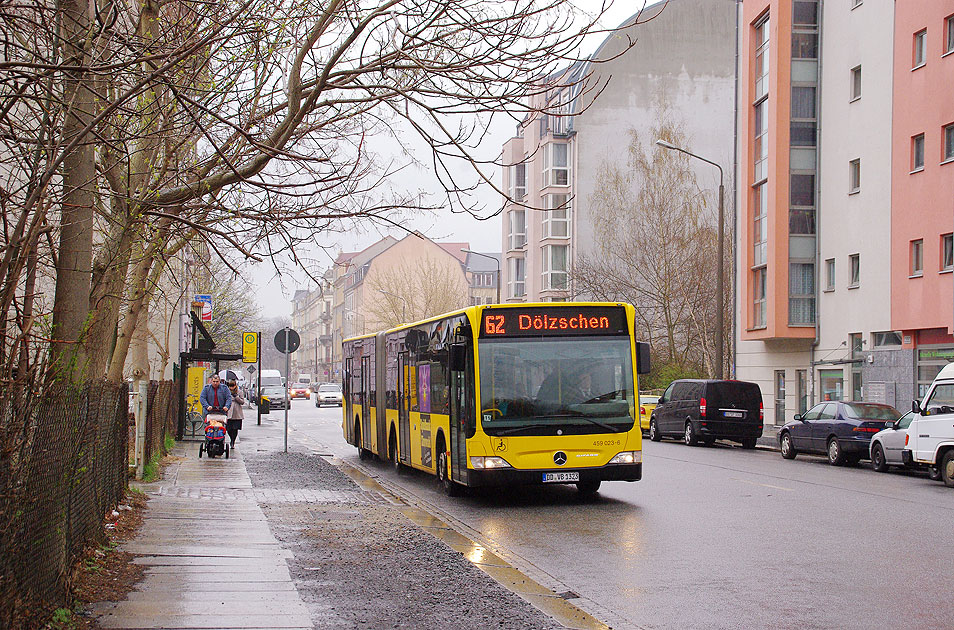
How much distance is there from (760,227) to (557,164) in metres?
28.7

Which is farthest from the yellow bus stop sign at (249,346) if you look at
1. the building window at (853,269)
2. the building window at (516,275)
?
the building window at (516,275)

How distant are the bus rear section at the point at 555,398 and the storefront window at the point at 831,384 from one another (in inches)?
887

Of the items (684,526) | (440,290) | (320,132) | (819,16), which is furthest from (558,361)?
(440,290)

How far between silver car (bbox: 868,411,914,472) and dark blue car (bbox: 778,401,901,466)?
1235 millimetres

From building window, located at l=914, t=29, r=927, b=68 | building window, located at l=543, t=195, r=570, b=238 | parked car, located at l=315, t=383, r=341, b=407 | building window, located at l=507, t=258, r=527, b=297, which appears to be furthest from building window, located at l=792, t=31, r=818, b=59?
building window, located at l=507, t=258, r=527, b=297

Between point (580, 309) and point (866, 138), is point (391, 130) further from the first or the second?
point (866, 138)

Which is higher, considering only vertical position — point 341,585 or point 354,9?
point 354,9

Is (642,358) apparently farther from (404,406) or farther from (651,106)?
(651,106)

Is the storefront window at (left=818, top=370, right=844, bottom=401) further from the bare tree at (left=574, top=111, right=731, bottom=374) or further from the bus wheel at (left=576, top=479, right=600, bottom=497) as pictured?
the bus wheel at (left=576, top=479, right=600, bottom=497)

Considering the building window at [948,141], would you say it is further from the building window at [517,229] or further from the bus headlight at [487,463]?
the building window at [517,229]

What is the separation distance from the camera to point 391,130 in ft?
35.0

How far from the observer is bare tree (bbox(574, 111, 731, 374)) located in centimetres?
4972

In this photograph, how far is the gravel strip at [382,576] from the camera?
24.3 feet

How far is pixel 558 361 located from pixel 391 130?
17.8ft
